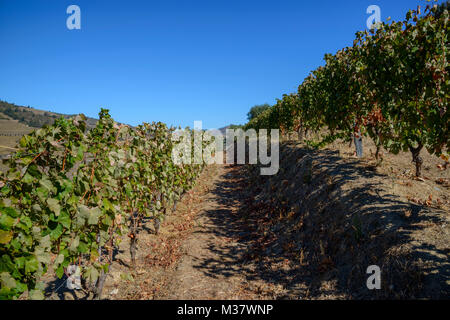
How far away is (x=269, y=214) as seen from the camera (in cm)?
899

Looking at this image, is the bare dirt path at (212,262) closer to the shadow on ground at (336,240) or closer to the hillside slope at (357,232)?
the shadow on ground at (336,240)

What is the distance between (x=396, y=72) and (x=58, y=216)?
7.65 meters

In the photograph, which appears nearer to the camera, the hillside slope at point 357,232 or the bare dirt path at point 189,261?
the hillside slope at point 357,232

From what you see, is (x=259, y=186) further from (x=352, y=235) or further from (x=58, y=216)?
(x=58, y=216)

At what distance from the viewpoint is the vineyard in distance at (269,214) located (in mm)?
3125

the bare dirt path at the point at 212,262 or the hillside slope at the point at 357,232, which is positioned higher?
the hillside slope at the point at 357,232

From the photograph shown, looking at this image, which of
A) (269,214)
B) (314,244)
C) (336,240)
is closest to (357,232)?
(336,240)

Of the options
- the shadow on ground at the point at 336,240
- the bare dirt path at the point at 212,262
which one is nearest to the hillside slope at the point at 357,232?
the shadow on ground at the point at 336,240

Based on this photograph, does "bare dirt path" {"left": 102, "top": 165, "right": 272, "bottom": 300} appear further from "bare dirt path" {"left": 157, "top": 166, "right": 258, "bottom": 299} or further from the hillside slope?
the hillside slope

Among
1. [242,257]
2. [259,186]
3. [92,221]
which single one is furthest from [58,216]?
[259,186]

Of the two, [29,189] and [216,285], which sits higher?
[29,189]

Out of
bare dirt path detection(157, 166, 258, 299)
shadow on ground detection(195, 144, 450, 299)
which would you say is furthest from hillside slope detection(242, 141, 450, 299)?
bare dirt path detection(157, 166, 258, 299)

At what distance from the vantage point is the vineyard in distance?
10.3 ft

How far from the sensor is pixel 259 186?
1324cm
